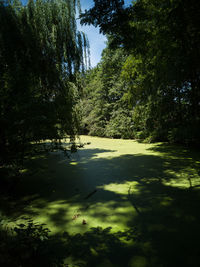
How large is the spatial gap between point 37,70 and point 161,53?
10.4ft

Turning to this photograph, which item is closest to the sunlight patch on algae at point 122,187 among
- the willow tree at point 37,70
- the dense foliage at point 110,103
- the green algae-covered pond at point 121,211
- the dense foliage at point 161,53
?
the green algae-covered pond at point 121,211

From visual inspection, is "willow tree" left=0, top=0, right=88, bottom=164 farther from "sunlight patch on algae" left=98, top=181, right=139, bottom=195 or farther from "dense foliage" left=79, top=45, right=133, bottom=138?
"dense foliage" left=79, top=45, right=133, bottom=138

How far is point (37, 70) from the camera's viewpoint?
3195 mm

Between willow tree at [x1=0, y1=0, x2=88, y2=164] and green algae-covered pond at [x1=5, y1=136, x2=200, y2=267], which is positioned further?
willow tree at [x1=0, y1=0, x2=88, y2=164]

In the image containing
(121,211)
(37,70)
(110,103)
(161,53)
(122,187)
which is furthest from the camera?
(110,103)

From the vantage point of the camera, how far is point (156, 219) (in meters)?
1.71

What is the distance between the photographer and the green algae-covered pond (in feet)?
4.17

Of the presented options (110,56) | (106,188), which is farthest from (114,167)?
(110,56)

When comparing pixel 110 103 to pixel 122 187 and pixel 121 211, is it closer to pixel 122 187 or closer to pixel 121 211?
pixel 122 187

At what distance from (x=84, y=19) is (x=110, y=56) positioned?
12248mm

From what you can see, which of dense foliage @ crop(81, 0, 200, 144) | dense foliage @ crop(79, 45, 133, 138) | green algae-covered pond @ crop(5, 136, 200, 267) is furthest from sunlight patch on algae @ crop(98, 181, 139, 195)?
dense foliage @ crop(79, 45, 133, 138)

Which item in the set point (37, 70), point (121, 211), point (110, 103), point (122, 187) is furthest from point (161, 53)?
point (110, 103)

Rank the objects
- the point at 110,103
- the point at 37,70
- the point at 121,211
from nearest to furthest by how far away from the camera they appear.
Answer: the point at 121,211, the point at 37,70, the point at 110,103

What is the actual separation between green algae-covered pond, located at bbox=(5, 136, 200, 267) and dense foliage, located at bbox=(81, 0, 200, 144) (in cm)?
A: 123
